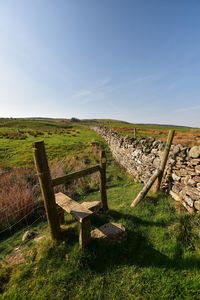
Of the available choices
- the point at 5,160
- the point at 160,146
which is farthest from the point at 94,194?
the point at 5,160

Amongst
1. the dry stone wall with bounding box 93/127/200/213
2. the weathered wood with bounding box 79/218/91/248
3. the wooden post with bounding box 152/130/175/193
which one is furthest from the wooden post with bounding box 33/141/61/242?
the wooden post with bounding box 152/130/175/193

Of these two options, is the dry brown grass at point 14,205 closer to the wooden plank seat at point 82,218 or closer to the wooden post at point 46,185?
the wooden post at point 46,185

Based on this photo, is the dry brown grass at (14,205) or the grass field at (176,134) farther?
the grass field at (176,134)

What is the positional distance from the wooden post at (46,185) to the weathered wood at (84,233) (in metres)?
0.63

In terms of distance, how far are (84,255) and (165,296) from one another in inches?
65.5

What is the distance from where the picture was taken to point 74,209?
4.28 m

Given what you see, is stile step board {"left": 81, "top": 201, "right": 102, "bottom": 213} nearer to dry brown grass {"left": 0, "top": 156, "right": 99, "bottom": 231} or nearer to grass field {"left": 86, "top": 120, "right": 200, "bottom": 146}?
dry brown grass {"left": 0, "top": 156, "right": 99, "bottom": 231}

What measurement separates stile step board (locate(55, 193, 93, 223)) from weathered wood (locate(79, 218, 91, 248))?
110mm

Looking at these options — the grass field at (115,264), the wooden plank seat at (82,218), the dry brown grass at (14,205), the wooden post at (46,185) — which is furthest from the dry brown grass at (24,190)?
the wooden plank seat at (82,218)

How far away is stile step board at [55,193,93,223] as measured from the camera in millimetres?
4001

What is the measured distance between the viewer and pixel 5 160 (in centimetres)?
1694

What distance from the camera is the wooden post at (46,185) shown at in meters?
3.95

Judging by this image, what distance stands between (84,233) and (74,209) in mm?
551

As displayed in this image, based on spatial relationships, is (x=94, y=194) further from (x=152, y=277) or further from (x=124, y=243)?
(x=152, y=277)
